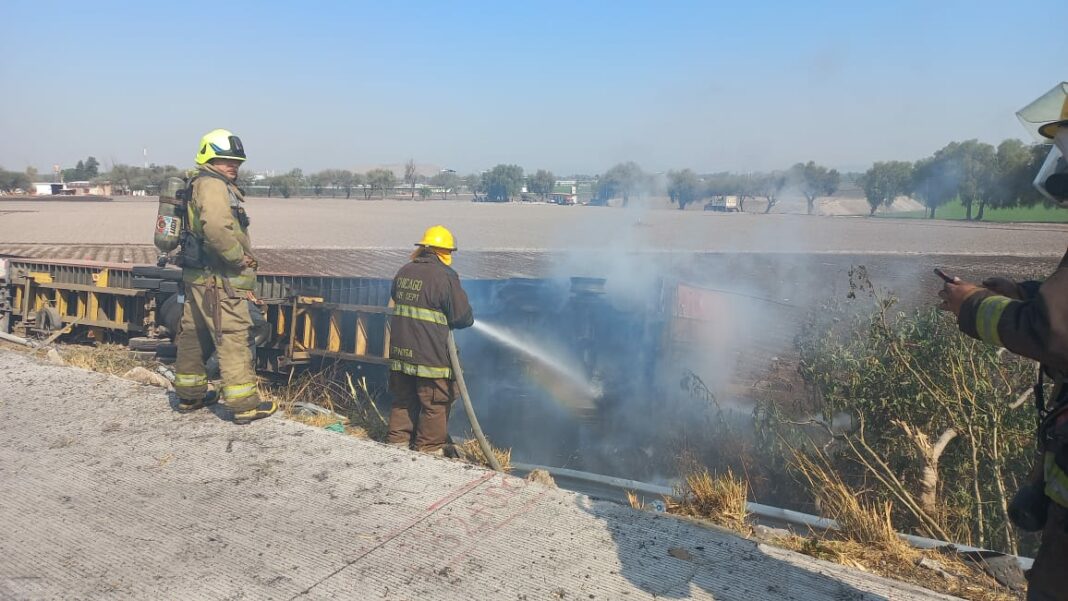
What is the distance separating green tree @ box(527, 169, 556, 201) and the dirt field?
17.2m

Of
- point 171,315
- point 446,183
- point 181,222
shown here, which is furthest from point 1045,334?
point 446,183

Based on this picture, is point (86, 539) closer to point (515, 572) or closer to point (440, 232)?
point (515, 572)

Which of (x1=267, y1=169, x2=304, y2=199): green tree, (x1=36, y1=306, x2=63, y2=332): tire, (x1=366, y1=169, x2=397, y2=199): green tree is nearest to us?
(x1=36, y1=306, x2=63, y2=332): tire

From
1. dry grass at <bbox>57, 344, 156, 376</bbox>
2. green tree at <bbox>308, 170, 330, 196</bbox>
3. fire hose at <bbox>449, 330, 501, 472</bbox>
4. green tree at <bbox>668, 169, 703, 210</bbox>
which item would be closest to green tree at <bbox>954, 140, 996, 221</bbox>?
green tree at <bbox>668, 169, 703, 210</bbox>

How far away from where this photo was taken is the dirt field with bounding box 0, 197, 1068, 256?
21.6 m

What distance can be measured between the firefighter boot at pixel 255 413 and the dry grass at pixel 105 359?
180 cm

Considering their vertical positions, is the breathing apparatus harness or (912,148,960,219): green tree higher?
(912,148,960,219): green tree

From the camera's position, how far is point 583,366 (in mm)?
8125

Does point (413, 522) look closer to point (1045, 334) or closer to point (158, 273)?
point (1045, 334)

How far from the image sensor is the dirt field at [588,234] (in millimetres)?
21625

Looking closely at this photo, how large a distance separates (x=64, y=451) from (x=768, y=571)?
3776 mm

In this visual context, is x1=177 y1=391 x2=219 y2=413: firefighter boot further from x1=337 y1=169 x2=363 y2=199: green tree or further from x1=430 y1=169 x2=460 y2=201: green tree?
x1=337 y1=169 x2=363 y2=199: green tree

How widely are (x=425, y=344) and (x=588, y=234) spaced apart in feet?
59.6

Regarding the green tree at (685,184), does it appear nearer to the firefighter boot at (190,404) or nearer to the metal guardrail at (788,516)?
the metal guardrail at (788,516)
